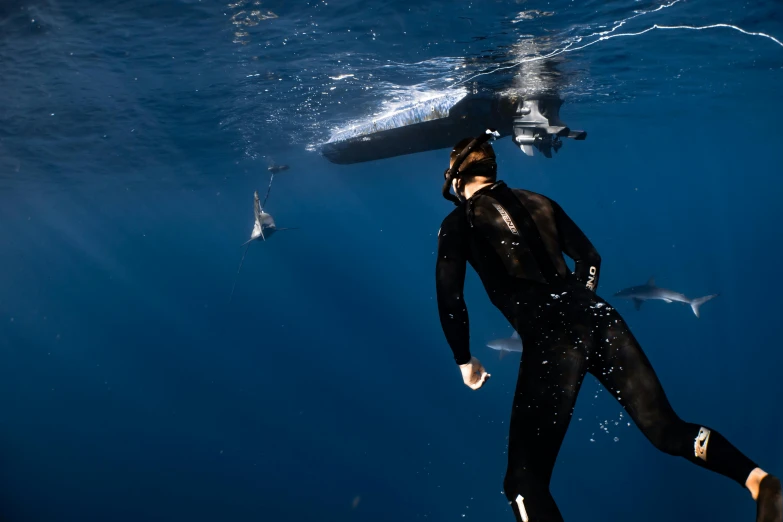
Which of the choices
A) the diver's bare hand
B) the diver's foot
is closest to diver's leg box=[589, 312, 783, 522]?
the diver's foot

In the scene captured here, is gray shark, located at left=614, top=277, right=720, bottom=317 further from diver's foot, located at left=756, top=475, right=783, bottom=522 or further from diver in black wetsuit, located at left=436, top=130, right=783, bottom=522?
diver's foot, located at left=756, top=475, right=783, bottom=522

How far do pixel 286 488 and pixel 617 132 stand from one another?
30817 mm

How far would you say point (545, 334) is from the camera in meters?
2.83

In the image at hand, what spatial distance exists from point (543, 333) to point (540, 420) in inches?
20.6

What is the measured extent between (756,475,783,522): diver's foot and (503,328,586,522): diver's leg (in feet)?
2.91

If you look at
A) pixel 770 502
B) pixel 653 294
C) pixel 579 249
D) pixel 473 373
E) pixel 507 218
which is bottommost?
pixel 653 294

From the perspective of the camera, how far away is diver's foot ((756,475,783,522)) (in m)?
2.10

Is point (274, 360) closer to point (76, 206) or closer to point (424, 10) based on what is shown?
point (76, 206)

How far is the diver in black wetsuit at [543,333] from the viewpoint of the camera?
244cm

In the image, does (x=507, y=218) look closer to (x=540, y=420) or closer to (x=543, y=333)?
(x=543, y=333)

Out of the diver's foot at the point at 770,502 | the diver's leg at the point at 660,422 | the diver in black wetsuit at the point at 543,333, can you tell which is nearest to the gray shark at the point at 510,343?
the diver in black wetsuit at the point at 543,333

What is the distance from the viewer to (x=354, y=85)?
12828 mm

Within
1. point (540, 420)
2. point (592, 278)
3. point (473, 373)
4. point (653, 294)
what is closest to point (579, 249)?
point (592, 278)

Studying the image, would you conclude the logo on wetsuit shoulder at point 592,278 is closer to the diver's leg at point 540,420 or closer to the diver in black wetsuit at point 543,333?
the diver in black wetsuit at point 543,333
